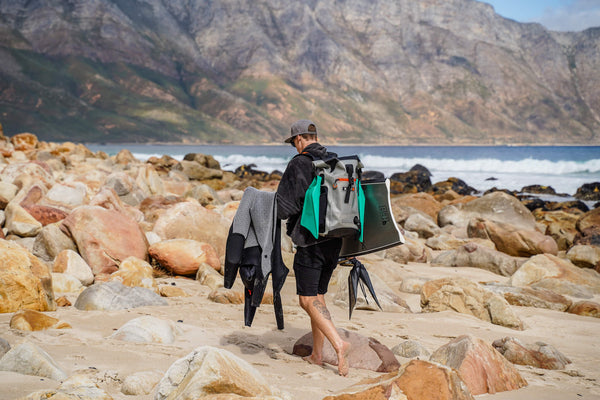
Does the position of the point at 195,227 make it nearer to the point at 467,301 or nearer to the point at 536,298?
the point at 467,301

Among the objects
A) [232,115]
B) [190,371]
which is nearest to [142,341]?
[190,371]

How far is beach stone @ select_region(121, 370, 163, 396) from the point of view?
321cm

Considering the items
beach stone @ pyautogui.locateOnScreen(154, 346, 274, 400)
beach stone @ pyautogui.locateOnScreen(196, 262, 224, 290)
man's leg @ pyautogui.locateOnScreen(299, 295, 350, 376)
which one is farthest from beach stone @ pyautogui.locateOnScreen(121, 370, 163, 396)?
beach stone @ pyautogui.locateOnScreen(196, 262, 224, 290)

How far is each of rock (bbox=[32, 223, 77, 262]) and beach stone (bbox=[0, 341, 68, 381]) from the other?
3.90m

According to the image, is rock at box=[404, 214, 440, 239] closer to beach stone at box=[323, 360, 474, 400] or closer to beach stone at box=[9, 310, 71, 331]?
beach stone at box=[9, 310, 71, 331]

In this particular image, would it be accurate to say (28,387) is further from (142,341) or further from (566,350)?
(566,350)

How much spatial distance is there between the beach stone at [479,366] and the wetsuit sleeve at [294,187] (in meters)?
1.53

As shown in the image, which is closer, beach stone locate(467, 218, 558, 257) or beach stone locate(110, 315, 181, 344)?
beach stone locate(110, 315, 181, 344)

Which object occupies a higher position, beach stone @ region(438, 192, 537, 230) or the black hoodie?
the black hoodie

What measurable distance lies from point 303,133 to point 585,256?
8.29m

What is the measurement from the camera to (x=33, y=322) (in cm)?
428

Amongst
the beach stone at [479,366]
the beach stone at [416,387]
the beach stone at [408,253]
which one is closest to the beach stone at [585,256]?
the beach stone at [408,253]

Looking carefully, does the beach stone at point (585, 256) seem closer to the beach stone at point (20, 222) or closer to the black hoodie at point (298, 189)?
the black hoodie at point (298, 189)

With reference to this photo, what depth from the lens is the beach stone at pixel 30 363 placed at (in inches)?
128
